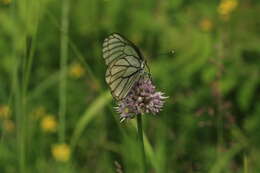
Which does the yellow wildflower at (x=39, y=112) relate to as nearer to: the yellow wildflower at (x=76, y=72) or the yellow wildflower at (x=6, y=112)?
the yellow wildflower at (x=6, y=112)

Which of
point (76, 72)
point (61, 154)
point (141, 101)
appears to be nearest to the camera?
point (141, 101)

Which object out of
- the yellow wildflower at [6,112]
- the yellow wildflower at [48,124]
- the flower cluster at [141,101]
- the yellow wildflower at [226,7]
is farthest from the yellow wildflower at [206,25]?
the flower cluster at [141,101]

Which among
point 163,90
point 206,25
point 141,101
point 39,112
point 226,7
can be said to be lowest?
point 39,112

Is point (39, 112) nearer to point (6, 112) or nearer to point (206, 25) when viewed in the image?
point (206, 25)

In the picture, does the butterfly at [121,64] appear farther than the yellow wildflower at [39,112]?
No

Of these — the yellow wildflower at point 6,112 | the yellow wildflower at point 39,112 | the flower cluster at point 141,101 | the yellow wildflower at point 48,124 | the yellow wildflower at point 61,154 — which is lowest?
the yellow wildflower at point 61,154

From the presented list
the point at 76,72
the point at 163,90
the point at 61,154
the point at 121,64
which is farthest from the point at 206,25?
the point at 121,64

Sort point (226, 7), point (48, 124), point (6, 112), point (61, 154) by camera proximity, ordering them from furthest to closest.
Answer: point (48, 124), point (226, 7), point (61, 154), point (6, 112)

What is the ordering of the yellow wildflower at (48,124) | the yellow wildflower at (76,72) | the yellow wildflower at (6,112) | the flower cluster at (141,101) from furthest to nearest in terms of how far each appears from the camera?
the yellow wildflower at (76,72), the yellow wildflower at (48,124), the yellow wildflower at (6,112), the flower cluster at (141,101)

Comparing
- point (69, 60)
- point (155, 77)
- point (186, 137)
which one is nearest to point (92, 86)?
point (155, 77)
